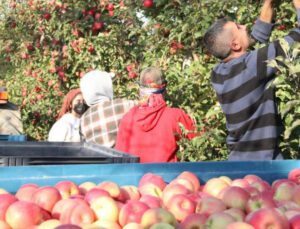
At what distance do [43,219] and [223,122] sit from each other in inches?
83.6

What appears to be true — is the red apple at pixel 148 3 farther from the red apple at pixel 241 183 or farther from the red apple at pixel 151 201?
the red apple at pixel 151 201

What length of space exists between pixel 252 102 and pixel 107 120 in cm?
141

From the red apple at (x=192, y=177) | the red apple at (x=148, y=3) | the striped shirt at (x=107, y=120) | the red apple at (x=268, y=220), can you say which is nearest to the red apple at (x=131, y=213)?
the red apple at (x=268, y=220)

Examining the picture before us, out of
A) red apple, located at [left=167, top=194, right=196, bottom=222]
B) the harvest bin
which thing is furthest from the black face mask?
A: red apple, located at [left=167, top=194, right=196, bottom=222]

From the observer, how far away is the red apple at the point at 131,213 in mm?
1798

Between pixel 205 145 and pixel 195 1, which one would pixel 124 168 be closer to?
pixel 205 145

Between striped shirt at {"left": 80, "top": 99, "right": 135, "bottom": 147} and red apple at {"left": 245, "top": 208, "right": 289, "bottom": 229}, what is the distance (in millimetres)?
2484

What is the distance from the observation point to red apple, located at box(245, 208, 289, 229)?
1.62 m

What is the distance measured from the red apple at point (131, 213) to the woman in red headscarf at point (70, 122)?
3.21 metres

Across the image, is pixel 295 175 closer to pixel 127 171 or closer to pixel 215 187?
pixel 215 187

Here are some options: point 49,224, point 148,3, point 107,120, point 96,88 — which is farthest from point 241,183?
point 148,3

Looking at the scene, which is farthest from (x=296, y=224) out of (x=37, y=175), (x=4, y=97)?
(x=4, y=97)

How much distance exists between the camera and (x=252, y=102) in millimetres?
2916

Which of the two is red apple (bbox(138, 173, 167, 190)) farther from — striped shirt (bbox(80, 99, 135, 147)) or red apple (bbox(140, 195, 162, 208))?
striped shirt (bbox(80, 99, 135, 147))
